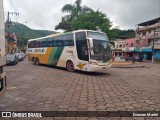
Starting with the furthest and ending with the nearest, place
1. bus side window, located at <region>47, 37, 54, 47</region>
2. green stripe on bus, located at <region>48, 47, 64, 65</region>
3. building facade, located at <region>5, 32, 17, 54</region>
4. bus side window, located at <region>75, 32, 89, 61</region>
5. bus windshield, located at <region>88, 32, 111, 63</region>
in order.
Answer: building facade, located at <region>5, 32, 17, 54</region> → bus side window, located at <region>47, 37, 54, 47</region> → green stripe on bus, located at <region>48, 47, 64, 65</region> → bus side window, located at <region>75, 32, 89, 61</region> → bus windshield, located at <region>88, 32, 111, 63</region>

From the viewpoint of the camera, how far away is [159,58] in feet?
129

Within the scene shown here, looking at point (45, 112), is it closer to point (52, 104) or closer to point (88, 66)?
point (52, 104)

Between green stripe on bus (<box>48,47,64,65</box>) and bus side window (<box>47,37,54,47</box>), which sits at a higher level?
bus side window (<box>47,37,54,47</box>)

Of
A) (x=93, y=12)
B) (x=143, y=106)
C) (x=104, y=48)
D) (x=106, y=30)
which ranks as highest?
(x=93, y=12)

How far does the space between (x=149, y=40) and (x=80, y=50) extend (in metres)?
36.4

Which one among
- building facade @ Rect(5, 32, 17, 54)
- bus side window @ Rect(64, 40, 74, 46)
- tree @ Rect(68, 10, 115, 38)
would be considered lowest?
bus side window @ Rect(64, 40, 74, 46)

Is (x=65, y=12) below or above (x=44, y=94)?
above

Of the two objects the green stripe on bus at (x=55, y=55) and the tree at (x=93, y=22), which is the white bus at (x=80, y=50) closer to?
the green stripe on bus at (x=55, y=55)

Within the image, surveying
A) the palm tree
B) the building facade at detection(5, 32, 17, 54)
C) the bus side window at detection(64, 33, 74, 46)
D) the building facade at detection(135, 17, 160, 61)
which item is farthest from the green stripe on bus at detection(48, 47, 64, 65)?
the building facade at detection(135, 17, 160, 61)

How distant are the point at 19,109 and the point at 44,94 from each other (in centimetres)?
173

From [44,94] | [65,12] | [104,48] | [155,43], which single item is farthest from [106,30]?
[44,94]

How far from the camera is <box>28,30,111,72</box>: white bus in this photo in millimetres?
12188

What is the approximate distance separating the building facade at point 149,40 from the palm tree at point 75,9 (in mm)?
18417

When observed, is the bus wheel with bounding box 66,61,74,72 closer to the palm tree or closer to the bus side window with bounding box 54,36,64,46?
the bus side window with bounding box 54,36,64,46
